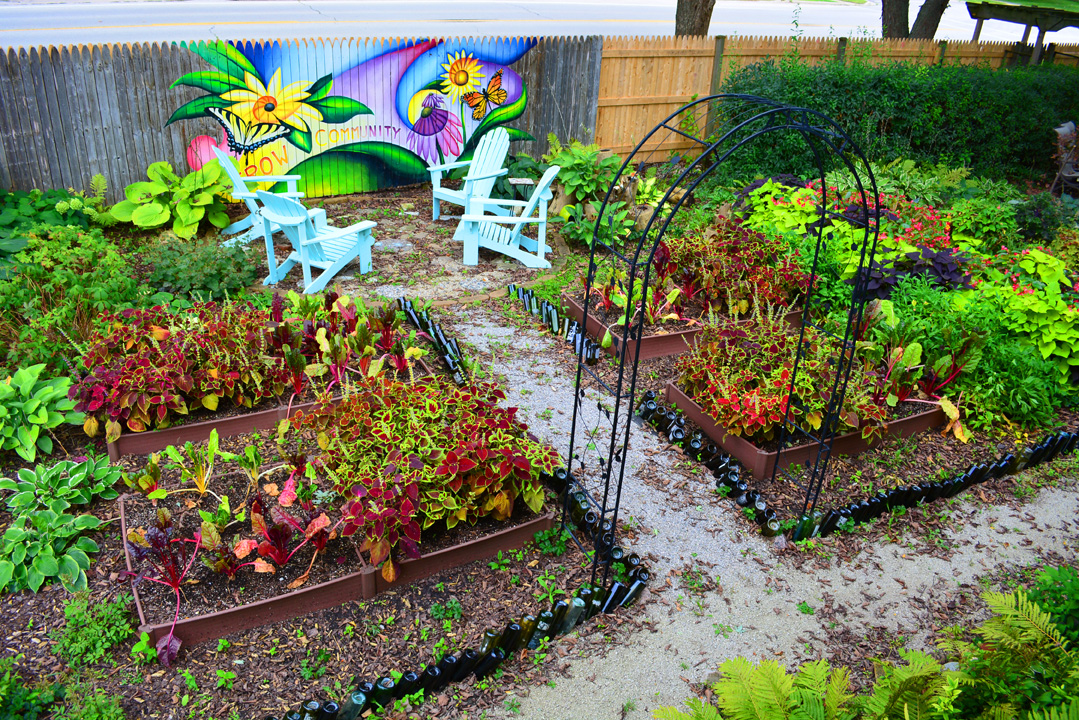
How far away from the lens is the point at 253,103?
6902 millimetres

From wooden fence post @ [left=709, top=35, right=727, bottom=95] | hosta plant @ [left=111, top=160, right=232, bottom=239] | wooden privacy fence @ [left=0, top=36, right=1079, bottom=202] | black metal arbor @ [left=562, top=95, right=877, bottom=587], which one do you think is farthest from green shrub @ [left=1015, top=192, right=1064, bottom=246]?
hosta plant @ [left=111, top=160, right=232, bottom=239]

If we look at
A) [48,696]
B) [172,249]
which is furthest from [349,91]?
[48,696]

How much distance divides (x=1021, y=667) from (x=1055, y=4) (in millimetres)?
12248

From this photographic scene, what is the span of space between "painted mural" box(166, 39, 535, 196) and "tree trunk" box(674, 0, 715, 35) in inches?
106

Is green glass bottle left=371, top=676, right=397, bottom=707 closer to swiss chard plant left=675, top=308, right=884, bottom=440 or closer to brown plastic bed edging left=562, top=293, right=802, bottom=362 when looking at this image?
swiss chard plant left=675, top=308, right=884, bottom=440

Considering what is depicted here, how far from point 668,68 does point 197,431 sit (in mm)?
7581

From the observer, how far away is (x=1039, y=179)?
10250 millimetres

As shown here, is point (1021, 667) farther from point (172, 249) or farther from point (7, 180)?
point (7, 180)

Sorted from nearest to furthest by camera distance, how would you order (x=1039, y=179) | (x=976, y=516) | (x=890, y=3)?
(x=976, y=516) → (x=1039, y=179) → (x=890, y=3)

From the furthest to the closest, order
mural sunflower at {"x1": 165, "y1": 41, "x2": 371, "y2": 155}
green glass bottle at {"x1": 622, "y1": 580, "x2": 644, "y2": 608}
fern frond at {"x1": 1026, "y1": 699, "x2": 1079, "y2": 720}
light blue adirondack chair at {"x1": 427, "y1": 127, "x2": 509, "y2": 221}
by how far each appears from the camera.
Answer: light blue adirondack chair at {"x1": 427, "y1": 127, "x2": 509, "y2": 221}, mural sunflower at {"x1": 165, "y1": 41, "x2": 371, "y2": 155}, green glass bottle at {"x1": 622, "y1": 580, "x2": 644, "y2": 608}, fern frond at {"x1": 1026, "y1": 699, "x2": 1079, "y2": 720}

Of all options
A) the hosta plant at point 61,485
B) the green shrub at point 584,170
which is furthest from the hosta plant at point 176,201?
the hosta plant at point 61,485

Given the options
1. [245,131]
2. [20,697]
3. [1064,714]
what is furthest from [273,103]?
[1064,714]

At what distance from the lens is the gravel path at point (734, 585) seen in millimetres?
2662

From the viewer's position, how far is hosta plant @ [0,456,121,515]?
3.06 meters
